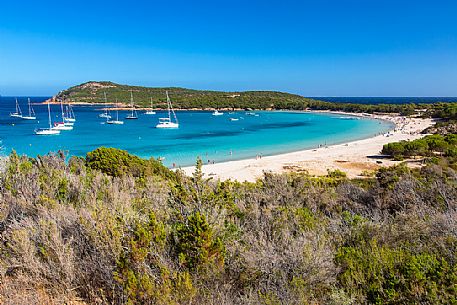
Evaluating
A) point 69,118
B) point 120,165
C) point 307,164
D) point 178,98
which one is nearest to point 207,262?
point 120,165

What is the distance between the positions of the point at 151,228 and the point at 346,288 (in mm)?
2935

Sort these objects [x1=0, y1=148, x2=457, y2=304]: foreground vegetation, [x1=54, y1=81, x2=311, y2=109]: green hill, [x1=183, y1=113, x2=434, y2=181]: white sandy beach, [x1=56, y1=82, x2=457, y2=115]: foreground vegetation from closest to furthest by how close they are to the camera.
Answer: [x1=0, y1=148, x2=457, y2=304]: foreground vegetation < [x1=183, y1=113, x2=434, y2=181]: white sandy beach < [x1=56, y1=82, x2=457, y2=115]: foreground vegetation < [x1=54, y1=81, x2=311, y2=109]: green hill

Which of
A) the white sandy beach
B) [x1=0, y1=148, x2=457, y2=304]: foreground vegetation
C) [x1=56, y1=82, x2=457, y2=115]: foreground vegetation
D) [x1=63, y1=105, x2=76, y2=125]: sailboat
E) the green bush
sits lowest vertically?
the white sandy beach

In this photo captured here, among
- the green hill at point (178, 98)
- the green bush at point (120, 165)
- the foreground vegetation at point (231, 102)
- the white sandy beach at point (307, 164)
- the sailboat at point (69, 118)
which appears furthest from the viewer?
the green hill at point (178, 98)

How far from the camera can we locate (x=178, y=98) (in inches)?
5738

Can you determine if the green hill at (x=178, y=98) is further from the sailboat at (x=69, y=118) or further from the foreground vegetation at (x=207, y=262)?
the foreground vegetation at (x=207, y=262)

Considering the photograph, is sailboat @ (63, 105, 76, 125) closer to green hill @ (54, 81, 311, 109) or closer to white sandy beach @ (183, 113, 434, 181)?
green hill @ (54, 81, 311, 109)

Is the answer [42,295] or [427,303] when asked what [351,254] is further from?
[42,295]

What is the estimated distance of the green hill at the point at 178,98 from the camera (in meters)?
132

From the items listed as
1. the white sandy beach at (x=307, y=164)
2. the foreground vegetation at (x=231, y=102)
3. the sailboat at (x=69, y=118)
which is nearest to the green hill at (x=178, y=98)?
the foreground vegetation at (x=231, y=102)

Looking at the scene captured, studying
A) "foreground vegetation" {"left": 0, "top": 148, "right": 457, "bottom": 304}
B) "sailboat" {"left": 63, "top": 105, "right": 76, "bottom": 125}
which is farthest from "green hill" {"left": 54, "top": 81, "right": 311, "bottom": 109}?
"foreground vegetation" {"left": 0, "top": 148, "right": 457, "bottom": 304}

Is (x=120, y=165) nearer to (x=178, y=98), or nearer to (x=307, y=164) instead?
(x=307, y=164)

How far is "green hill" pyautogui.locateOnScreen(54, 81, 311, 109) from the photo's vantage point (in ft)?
432

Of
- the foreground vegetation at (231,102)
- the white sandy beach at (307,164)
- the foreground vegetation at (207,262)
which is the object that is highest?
the foreground vegetation at (231,102)
